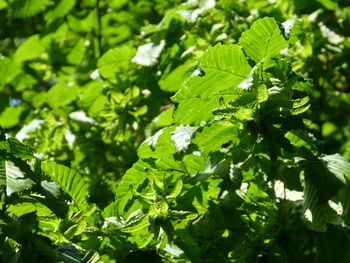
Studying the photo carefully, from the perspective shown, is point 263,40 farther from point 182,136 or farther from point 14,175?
point 14,175

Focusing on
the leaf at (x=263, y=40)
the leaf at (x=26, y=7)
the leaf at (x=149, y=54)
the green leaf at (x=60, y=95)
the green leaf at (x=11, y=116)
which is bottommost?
the green leaf at (x=11, y=116)

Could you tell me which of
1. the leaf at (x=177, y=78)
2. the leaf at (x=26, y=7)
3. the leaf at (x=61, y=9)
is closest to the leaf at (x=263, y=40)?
the leaf at (x=177, y=78)

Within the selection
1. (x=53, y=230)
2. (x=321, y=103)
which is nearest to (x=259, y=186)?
(x=53, y=230)

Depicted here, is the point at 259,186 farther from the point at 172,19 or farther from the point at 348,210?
the point at 172,19

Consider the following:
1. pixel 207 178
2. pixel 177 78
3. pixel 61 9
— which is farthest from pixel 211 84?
pixel 61 9

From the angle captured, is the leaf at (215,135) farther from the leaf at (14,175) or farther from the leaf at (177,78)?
the leaf at (177,78)
